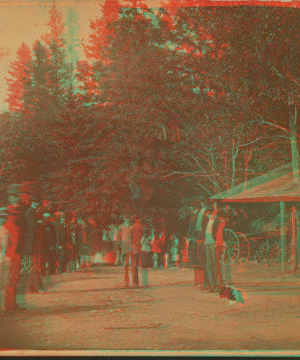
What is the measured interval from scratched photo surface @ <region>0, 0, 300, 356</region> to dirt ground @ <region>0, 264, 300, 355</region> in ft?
0.09

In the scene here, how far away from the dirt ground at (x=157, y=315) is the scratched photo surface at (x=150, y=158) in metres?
0.03

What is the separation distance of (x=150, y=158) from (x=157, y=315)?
199 centimetres

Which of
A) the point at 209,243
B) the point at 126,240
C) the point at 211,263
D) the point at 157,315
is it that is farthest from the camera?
the point at 209,243

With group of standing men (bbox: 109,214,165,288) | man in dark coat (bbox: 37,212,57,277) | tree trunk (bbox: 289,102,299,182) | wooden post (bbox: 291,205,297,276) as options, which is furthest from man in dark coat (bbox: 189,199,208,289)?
man in dark coat (bbox: 37,212,57,277)

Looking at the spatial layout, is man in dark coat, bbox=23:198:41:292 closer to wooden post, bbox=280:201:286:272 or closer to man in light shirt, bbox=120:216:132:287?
man in light shirt, bbox=120:216:132:287

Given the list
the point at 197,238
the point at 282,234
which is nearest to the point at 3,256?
the point at 197,238

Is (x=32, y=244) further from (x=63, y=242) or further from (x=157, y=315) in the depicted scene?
(x=157, y=315)

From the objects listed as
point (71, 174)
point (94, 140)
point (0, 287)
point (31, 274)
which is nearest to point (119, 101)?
point (94, 140)

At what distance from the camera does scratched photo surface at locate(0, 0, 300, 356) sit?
5.59m

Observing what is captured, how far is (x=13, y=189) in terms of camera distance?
5551 mm

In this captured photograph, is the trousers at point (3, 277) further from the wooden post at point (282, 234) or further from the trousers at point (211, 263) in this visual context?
the wooden post at point (282, 234)

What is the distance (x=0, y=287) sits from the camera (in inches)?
218

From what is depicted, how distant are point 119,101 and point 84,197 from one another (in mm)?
1334

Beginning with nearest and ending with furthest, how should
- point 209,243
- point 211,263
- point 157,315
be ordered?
point 157,315 < point 211,263 < point 209,243
